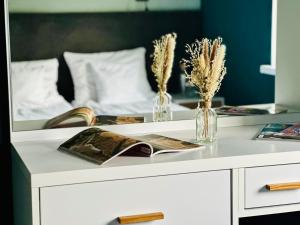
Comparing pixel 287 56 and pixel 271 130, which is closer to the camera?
pixel 271 130

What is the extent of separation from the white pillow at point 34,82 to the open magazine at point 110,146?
22 cm

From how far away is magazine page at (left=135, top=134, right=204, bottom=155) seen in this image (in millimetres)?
1960

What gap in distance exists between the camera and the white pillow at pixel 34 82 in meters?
2.20

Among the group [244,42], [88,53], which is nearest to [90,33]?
[88,53]

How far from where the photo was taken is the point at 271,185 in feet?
6.47

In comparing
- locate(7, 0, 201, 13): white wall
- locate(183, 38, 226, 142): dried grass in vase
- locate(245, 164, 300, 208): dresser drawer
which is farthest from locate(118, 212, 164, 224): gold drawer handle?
locate(7, 0, 201, 13): white wall

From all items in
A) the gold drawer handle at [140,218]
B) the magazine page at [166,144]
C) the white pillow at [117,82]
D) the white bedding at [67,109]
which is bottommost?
the gold drawer handle at [140,218]

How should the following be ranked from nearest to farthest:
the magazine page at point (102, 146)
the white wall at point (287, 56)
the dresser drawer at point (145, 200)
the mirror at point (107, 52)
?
1. the dresser drawer at point (145, 200)
2. the magazine page at point (102, 146)
3. the mirror at point (107, 52)
4. the white wall at point (287, 56)

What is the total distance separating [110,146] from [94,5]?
587 mm

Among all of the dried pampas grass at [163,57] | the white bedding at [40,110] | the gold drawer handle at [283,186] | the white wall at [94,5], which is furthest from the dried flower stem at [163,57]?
the gold drawer handle at [283,186]

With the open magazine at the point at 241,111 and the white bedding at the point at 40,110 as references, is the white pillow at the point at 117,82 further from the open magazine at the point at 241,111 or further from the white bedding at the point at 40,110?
the open magazine at the point at 241,111

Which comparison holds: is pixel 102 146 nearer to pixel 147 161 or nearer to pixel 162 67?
pixel 147 161

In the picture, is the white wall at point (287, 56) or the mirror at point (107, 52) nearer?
the mirror at point (107, 52)

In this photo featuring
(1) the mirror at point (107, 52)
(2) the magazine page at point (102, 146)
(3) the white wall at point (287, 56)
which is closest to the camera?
(2) the magazine page at point (102, 146)
